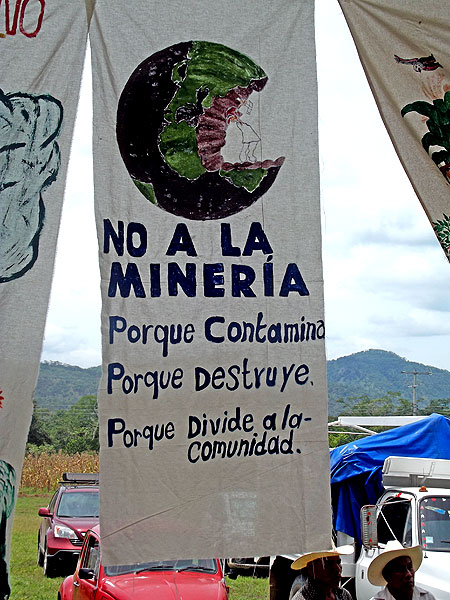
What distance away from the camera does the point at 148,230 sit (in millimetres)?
3113

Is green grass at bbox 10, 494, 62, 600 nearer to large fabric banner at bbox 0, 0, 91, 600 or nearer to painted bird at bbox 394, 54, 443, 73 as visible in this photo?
large fabric banner at bbox 0, 0, 91, 600

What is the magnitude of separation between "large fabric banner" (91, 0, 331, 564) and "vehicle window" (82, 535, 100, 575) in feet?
17.3

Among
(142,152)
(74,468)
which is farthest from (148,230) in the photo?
(74,468)

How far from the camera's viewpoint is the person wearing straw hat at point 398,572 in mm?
5273

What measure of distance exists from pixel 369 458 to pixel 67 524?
703cm

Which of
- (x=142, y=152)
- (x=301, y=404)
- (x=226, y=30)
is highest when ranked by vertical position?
(x=226, y=30)

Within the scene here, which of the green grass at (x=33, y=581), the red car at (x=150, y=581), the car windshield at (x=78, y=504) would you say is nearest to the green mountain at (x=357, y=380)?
the green grass at (x=33, y=581)

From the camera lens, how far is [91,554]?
8.09 metres

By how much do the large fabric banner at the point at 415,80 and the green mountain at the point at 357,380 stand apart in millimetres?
75105

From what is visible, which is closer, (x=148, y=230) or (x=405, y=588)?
(x=148, y=230)

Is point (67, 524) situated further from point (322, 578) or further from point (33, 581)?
point (322, 578)

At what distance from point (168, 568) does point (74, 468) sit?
2092 centimetres

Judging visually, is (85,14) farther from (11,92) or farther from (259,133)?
(259,133)

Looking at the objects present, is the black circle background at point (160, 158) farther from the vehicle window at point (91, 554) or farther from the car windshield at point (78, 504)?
the car windshield at point (78, 504)
